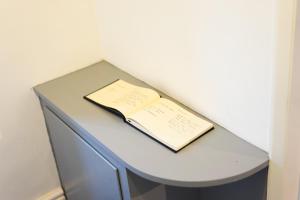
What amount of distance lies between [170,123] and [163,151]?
11 centimetres

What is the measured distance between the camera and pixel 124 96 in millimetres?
1506

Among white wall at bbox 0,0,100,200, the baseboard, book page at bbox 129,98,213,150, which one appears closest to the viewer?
book page at bbox 129,98,213,150

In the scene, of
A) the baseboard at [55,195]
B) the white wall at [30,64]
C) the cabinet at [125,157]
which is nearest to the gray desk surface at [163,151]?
the cabinet at [125,157]

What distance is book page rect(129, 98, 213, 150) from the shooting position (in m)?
1.30

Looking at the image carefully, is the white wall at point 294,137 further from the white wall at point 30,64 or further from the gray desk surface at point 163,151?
the white wall at point 30,64

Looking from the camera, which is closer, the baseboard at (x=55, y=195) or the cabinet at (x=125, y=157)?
the cabinet at (x=125, y=157)

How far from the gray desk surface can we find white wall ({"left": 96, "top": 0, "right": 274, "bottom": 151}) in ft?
0.19

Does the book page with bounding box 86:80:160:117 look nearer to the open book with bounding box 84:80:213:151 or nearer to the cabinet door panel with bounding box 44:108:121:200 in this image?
the open book with bounding box 84:80:213:151

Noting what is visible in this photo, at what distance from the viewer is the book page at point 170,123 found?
130cm

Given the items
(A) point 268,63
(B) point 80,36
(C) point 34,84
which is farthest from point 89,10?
(A) point 268,63

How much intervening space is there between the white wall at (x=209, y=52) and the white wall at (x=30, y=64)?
0.17m

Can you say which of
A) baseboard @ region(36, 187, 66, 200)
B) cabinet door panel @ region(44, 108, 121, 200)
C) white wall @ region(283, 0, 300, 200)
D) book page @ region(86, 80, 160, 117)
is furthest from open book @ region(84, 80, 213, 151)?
baseboard @ region(36, 187, 66, 200)

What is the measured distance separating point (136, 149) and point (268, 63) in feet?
1.45

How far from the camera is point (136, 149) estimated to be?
1304 mm
